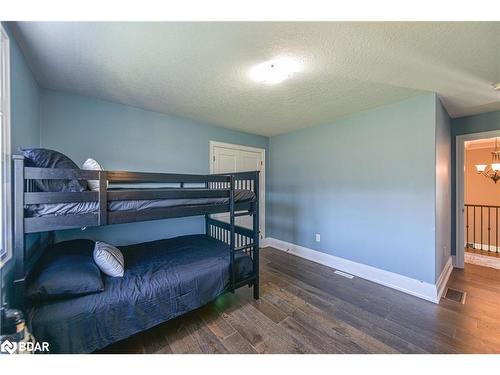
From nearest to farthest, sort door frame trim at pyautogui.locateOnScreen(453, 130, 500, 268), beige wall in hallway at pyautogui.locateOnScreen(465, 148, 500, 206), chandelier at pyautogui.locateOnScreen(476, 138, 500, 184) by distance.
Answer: door frame trim at pyautogui.locateOnScreen(453, 130, 500, 268), chandelier at pyautogui.locateOnScreen(476, 138, 500, 184), beige wall in hallway at pyautogui.locateOnScreen(465, 148, 500, 206)

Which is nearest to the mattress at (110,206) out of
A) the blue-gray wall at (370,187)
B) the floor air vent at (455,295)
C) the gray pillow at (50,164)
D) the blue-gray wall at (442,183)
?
the gray pillow at (50,164)

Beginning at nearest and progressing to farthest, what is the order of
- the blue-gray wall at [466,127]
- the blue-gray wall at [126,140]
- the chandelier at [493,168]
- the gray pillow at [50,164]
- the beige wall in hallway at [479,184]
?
the gray pillow at [50,164] → the blue-gray wall at [126,140] → the blue-gray wall at [466,127] → the chandelier at [493,168] → the beige wall in hallway at [479,184]

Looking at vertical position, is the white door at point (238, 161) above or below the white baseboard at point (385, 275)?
above

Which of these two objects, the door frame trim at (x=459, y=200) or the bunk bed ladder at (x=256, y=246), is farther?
the door frame trim at (x=459, y=200)

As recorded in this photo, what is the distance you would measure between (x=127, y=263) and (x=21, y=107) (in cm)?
148

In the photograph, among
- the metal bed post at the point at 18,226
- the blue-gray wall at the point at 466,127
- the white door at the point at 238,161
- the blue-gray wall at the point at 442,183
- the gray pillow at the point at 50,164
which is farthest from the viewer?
the white door at the point at 238,161

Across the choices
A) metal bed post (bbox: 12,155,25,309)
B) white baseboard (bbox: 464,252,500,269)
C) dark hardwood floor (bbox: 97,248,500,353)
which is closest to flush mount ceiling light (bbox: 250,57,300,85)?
metal bed post (bbox: 12,155,25,309)

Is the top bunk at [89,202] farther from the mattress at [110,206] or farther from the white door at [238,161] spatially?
the white door at [238,161]

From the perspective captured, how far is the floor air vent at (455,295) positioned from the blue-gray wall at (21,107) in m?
3.84

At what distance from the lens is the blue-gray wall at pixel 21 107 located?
1.31 m

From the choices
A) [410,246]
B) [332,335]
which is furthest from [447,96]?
[332,335]

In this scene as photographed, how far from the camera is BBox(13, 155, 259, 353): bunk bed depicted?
1161 mm

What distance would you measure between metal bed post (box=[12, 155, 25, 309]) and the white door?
2.21 metres

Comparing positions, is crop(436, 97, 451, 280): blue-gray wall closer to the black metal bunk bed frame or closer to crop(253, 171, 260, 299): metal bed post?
crop(253, 171, 260, 299): metal bed post
